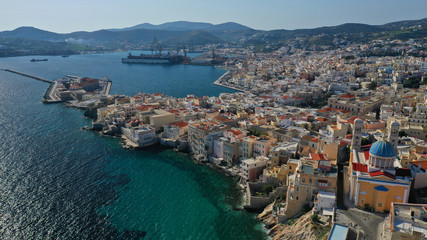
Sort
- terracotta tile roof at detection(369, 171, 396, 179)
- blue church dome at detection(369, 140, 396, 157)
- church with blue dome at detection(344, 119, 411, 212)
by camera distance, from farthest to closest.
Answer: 1. blue church dome at detection(369, 140, 396, 157)
2. terracotta tile roof at detection(369, 171, 396, 179)
3. church with blue dome at detection(344, 119, 411, 212)

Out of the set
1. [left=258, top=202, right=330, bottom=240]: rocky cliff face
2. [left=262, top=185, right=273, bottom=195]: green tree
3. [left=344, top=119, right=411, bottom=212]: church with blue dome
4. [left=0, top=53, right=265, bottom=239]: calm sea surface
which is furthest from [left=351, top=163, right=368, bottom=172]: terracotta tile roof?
[left=0, top=53, right=265, bottom=239]: calm sea surface

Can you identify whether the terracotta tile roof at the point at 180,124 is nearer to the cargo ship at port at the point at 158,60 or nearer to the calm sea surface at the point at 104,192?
the calm sea surface at the point at 104,192

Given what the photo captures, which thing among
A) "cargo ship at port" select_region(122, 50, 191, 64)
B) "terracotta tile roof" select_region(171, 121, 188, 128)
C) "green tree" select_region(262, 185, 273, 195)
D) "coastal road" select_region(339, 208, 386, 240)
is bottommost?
"green tree" select_region(262, 185, 273, 195)

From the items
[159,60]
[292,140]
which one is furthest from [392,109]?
[159,60]

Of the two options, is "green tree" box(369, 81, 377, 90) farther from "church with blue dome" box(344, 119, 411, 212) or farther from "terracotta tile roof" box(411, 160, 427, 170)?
"church with blue dome" box(344, 119, 411, 212)

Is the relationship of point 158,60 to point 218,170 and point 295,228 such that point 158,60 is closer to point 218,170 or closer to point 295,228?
point 218,170

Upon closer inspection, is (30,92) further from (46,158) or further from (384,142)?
(384,142)

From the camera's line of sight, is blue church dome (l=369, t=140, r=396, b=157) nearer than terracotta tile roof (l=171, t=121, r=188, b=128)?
Yes
